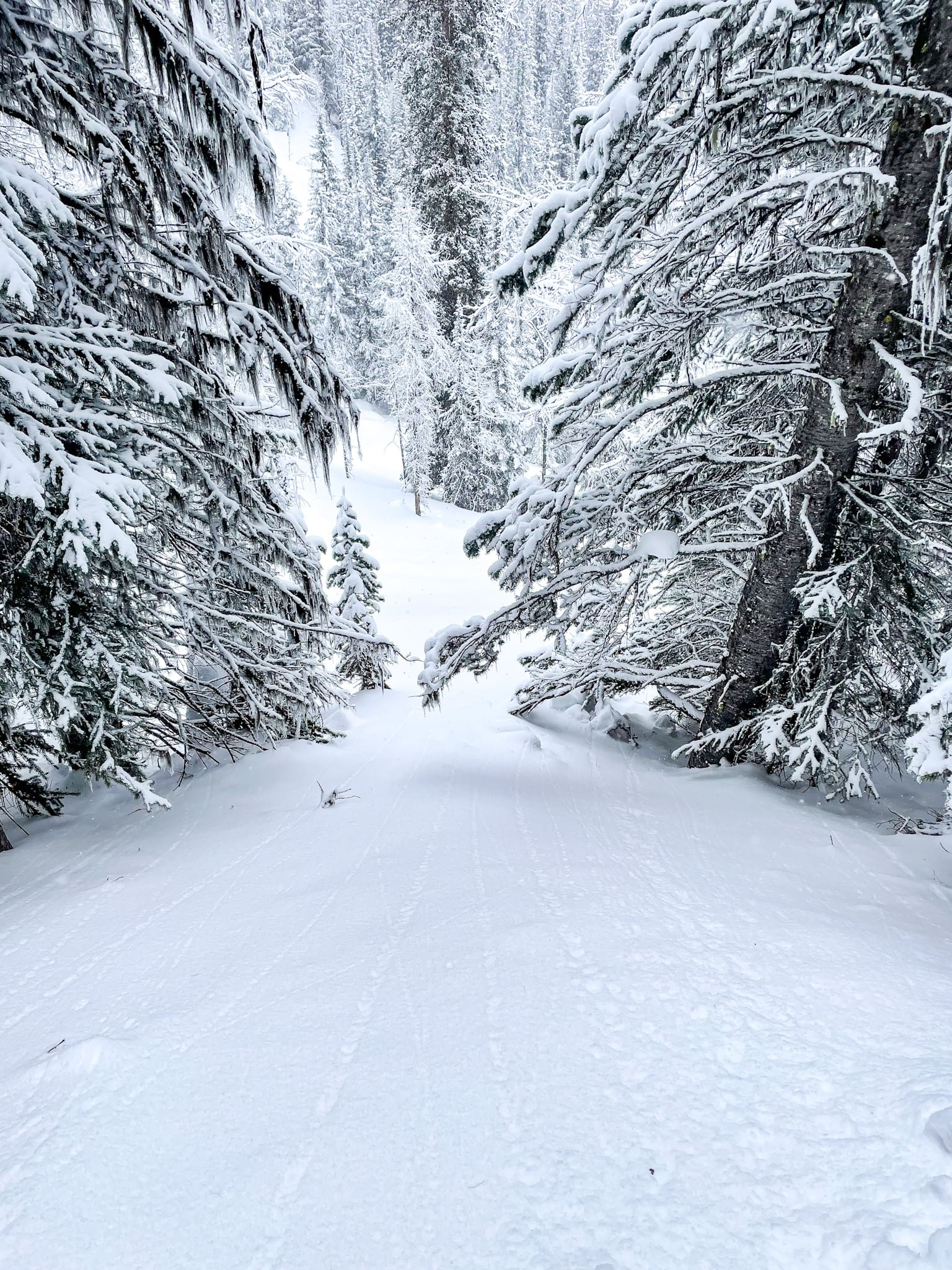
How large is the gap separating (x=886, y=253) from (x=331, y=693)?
5706 millimetres

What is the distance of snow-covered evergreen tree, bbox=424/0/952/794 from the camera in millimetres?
3301

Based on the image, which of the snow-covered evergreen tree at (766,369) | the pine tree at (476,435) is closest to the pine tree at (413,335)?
the pine tree at (476,435)

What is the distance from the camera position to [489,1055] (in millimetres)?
1794

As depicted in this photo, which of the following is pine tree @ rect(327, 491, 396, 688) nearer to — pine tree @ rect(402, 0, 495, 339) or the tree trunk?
the tree trunk

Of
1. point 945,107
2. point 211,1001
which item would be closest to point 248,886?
point 211,1001

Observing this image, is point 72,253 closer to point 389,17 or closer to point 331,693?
point 331,693

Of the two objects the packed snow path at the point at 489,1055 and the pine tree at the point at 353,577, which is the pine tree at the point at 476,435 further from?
the packed snow path at the point at 489,1055

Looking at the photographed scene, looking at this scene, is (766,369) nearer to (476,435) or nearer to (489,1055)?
(489,1055)

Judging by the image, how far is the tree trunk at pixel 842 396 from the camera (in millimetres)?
3260

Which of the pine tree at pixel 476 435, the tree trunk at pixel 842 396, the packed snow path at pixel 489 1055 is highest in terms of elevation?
the pine tree at pixel 476 435

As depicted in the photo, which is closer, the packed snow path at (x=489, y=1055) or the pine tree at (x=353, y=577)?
the packed snow path at (x=489, y=1055)

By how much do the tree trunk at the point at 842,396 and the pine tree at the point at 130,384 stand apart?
350cm

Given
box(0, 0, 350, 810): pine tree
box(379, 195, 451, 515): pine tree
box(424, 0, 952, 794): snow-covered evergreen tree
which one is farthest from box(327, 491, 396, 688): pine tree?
box(379, 195, 451, 515): pine tree

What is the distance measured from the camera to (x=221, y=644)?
5.05 meters
